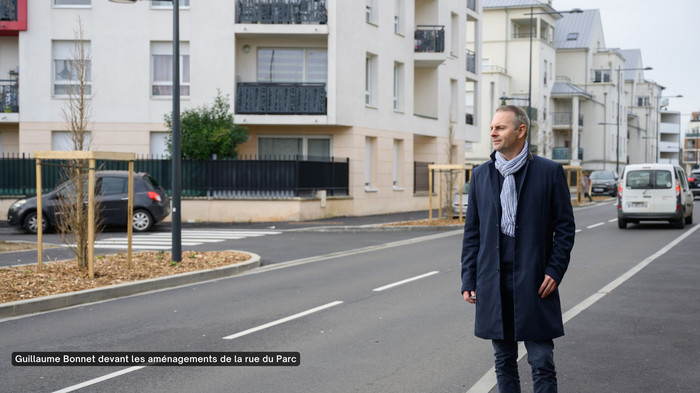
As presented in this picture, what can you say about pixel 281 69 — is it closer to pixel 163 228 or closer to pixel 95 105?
pixel 95 105

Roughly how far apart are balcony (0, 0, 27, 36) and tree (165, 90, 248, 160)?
6687 millimetres

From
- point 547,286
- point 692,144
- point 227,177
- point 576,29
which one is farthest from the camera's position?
point 692,144

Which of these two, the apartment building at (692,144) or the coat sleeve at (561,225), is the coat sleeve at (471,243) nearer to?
the coat sleeve at (561,225)

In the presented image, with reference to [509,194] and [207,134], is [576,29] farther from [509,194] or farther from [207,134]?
[509,194]

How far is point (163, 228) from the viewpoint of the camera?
24312mm

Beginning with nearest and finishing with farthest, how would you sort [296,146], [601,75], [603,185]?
[296,146] → [603,185] → [601,75]

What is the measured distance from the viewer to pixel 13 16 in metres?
28.9

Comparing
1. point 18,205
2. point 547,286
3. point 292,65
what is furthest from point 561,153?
point 547,286

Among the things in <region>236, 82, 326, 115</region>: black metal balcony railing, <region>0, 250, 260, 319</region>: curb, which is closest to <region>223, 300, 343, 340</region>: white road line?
<region>0, 250, 260, 319</region>: curb

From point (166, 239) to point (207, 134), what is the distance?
7.49m

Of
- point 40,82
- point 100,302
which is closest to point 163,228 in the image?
point 40,82

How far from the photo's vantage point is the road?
6.29m

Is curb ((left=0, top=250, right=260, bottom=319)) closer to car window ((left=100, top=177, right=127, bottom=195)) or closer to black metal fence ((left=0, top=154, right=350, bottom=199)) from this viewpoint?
car window ((left=100, top=177, right=127, bottom=195))
